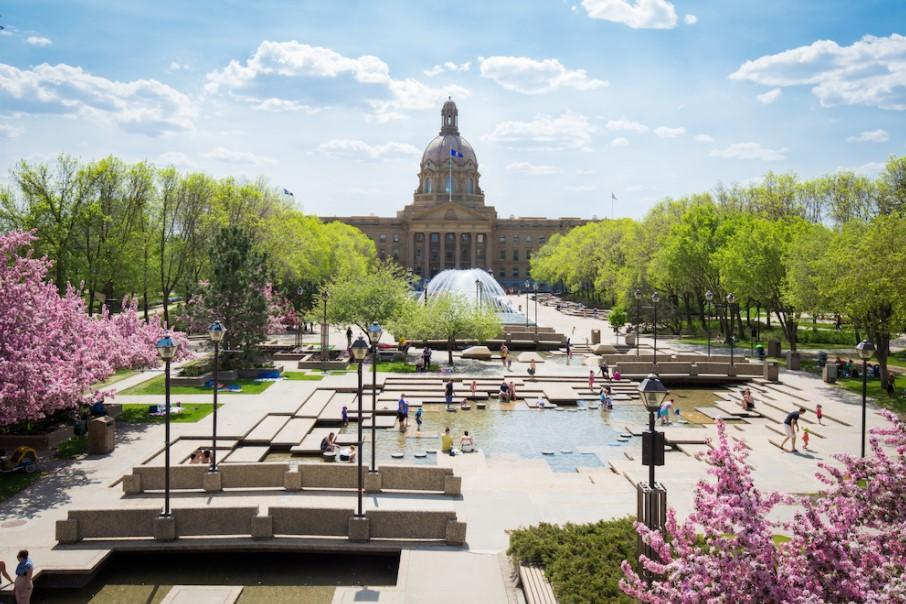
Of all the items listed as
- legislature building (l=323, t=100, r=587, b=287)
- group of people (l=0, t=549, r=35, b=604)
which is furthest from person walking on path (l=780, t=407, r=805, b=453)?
legislature building (l=323, t=100, r=587, b=287)

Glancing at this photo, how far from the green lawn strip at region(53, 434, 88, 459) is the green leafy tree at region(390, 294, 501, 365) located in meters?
19.5

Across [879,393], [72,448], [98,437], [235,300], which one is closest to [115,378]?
[235,300]

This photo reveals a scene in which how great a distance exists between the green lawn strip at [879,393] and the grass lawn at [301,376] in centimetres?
2473

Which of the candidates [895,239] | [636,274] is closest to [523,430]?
[895,239]

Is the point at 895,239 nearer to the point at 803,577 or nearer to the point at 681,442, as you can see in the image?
the point at 681,442

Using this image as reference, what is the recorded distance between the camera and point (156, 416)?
89.6ft

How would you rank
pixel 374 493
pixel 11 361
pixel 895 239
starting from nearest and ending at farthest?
pixel 374 493, pixel 11 361, pixel 895 239

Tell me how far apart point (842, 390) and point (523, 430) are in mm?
16072

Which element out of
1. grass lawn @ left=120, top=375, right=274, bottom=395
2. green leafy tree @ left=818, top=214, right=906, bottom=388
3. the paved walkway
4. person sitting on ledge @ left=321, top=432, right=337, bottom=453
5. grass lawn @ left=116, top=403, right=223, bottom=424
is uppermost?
green leafy tree @ left=818, top=214, right=906, bottom=388

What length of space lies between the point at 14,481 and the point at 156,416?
8.04m

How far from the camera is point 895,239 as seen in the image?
30.9m

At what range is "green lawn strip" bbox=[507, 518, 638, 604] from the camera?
11.7 metres

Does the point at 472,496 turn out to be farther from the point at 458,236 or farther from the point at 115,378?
the point at 458,236

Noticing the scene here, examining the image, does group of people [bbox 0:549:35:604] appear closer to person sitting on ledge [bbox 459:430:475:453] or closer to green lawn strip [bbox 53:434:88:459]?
green lawn strip [bbox 53:434:88:459]
